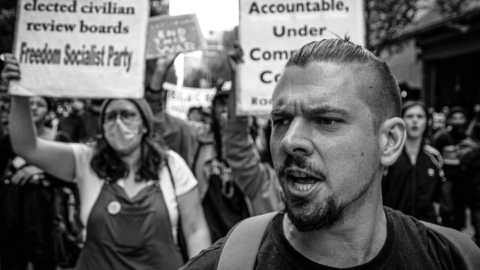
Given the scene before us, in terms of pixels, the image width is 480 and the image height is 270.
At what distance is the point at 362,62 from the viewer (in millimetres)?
1677

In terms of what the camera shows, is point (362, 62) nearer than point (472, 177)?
Yes

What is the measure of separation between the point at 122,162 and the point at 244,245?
182 cm

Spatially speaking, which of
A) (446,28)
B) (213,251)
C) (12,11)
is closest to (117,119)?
(213,251)

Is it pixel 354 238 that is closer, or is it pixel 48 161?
pixel 354 238

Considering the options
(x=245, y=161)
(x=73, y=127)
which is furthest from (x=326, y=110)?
(x=73, y=127)

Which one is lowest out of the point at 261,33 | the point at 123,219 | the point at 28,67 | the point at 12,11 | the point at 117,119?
the point at 123,219

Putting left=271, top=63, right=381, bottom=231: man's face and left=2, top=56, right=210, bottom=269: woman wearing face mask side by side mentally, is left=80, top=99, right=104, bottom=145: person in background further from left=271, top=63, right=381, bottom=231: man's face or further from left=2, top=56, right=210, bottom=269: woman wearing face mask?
left=271, top=63, right=381, bottom=231: man's face

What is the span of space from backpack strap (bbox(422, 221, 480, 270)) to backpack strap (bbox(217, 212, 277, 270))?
1.88ft

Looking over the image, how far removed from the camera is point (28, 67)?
3.29m

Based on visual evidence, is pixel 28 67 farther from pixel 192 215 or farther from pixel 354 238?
pixel 354 238

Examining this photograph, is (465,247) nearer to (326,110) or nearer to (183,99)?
(326,110)

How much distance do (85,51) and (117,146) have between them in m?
0.65

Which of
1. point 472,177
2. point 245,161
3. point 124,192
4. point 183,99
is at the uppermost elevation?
point 183,99

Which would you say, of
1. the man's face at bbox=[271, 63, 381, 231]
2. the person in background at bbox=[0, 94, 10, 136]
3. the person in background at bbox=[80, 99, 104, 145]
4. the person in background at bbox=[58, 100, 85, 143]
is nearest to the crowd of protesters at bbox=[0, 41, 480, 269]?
the man's face at bbox=[271, 63, 381, 231]
